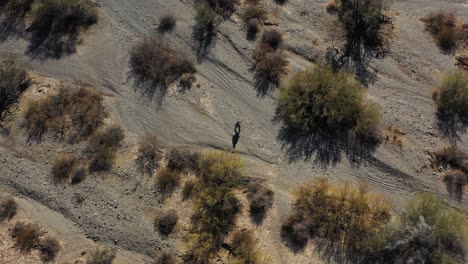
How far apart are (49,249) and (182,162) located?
23.4 ft

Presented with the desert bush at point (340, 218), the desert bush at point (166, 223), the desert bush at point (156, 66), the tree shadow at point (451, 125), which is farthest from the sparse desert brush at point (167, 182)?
the tree shadow at point (451, 125)

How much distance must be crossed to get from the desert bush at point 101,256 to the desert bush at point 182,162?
4.81 m

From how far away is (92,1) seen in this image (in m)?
26.4

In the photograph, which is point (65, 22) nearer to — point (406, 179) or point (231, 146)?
point (231, 146)

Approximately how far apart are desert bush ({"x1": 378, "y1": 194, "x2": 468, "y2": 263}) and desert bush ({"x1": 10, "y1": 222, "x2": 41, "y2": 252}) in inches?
616

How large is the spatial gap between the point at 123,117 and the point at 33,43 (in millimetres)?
7678

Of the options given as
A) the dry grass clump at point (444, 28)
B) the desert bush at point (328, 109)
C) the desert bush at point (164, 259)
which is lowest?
the desert bush at point (164, 259)

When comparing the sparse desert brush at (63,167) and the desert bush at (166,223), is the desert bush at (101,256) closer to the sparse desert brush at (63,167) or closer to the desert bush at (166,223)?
the desert bush at (166,223)

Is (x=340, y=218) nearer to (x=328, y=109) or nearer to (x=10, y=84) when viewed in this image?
(x=328, y=109)

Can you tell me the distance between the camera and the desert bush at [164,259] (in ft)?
62.8

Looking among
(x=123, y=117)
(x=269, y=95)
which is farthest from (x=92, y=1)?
(x=269, y=95)

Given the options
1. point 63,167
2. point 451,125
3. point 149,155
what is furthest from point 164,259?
point 451,125

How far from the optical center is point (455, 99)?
2298cm

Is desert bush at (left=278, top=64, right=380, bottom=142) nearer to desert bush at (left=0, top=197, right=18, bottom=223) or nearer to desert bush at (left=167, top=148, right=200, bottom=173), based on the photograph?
desert bush at (left=167, top=148, right=200, bottom=173)
